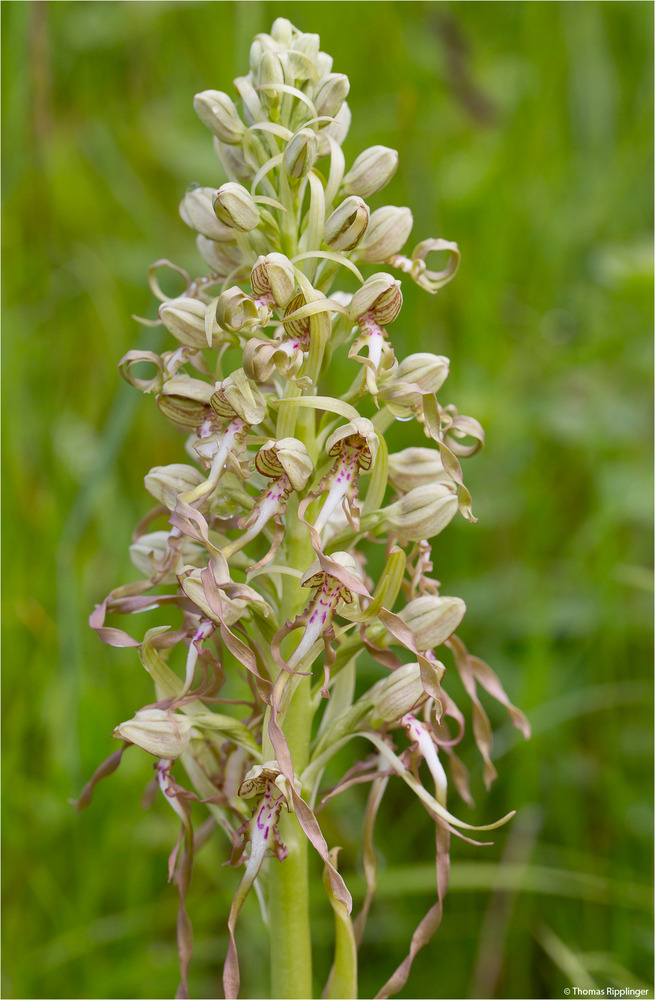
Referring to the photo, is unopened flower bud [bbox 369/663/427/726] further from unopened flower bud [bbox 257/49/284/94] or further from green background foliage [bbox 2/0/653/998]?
unopened flower bud [bbox 257/49/284/94]

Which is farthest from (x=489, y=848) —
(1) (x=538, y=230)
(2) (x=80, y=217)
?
(2) (x=80, y=217)

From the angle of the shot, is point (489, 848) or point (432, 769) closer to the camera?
point (432, 769)

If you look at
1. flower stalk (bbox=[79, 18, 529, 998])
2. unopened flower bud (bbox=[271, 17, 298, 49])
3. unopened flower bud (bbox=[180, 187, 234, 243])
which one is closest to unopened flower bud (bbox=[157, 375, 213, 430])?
flower stalk (bbox=[79, 18, 529, 998])

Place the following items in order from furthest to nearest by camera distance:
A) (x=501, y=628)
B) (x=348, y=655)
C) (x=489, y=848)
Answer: (x=501, y=628), (x=489, y=848), (x=348, y=655)

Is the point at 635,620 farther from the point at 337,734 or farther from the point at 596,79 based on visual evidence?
the point at 596,79

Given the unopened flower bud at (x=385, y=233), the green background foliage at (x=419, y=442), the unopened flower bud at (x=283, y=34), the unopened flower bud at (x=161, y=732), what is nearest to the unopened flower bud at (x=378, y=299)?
the unopened flower bud at (x=385, y=233)

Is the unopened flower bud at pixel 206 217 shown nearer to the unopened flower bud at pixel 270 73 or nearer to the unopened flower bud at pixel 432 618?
the unopened flower bud at pixel 270 73

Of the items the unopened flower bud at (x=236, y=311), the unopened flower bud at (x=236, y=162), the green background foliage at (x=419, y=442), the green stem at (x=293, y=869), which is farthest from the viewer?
the green background foliage at (x=419, y=442)
